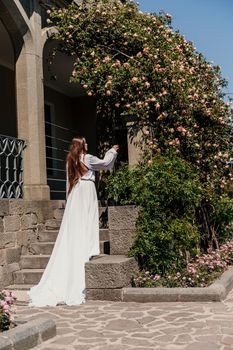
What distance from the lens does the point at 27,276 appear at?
7.99 metres

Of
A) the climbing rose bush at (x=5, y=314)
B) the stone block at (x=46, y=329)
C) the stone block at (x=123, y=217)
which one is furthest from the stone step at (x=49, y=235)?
the climbing rose bush at (x=5, y=314)

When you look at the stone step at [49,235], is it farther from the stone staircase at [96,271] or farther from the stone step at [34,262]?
the stone step at [34,262]

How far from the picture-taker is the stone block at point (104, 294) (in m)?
6.83

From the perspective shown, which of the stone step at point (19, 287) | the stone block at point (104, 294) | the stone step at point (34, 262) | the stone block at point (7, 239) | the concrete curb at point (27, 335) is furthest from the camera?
the stone step at point (34, 262)

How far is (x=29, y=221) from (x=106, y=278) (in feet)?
7.52

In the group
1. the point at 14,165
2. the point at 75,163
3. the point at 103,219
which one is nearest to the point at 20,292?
the point at 75,163

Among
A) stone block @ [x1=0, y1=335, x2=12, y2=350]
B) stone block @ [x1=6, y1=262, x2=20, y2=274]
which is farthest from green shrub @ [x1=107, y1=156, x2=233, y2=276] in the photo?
stone block @ [x1=0, y1=335, x2=12, y2=350]

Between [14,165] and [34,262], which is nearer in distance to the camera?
[34,262]

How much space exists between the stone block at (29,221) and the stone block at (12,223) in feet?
0.56

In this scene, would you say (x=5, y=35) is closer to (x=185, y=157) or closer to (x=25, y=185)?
(x=25, y=185)

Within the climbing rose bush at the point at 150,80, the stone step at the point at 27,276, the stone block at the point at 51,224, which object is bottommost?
the stone step at the point at 27,276

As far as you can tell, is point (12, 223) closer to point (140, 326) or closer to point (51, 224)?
point (51, 224)

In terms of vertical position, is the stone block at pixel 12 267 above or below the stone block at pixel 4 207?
below

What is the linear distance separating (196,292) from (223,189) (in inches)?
136
